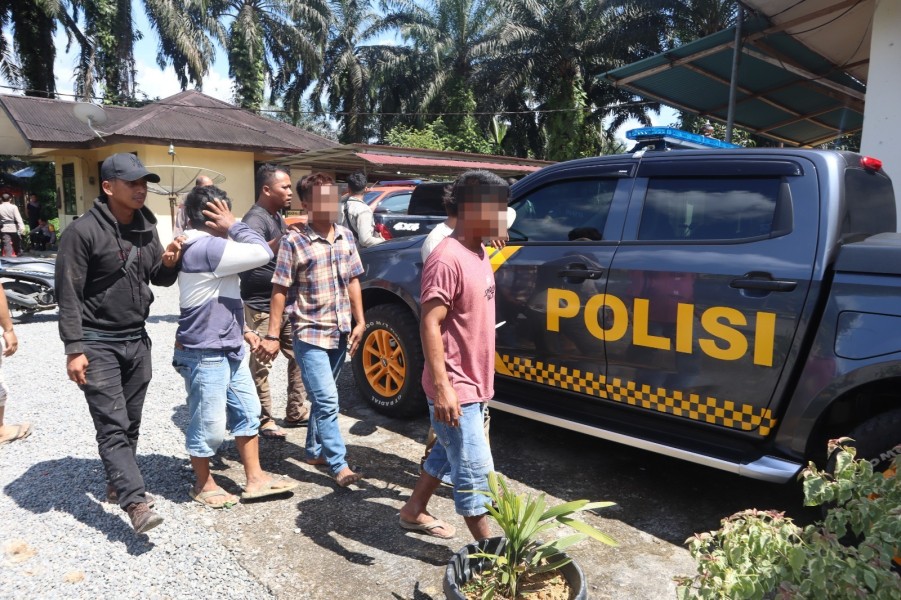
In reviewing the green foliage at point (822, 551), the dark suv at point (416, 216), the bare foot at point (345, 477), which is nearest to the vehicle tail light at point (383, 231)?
the dark suv at point (416, 216)

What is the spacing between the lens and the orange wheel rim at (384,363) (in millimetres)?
4570

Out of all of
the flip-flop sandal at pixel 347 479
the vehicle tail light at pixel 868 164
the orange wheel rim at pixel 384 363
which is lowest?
the flip-flop sandal at pixel 347 479

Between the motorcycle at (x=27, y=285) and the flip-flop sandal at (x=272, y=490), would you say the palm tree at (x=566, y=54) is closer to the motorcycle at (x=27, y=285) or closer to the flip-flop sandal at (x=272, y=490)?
the motorcycle at (x=27, y=285)

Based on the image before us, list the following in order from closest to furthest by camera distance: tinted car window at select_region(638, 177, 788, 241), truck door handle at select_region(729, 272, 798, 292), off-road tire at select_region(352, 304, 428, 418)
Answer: truck door handle at select_region(729, 272, 798, 292) < tinted car window at select_region(638, 177, 788, 241) < off-road tire at select_region(352, 304, 428, 418)

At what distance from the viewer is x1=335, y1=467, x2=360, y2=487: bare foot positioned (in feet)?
11.7

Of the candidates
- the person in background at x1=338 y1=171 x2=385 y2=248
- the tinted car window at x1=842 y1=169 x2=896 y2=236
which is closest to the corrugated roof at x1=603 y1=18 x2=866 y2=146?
the person in background at x1=338 y1=171 x2=385 y2=248

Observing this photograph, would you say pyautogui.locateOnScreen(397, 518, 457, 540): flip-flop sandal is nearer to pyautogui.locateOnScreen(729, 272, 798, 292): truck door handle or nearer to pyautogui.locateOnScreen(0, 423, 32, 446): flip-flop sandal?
pyautogui.locateOnScreen(729, 272, 798, 292): truck door handle

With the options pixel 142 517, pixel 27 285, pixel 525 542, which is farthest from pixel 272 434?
pixel 27 285

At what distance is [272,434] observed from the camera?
Answer: 446cm

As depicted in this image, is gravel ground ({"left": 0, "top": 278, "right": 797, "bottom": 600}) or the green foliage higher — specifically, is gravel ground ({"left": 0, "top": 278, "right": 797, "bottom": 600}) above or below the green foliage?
below

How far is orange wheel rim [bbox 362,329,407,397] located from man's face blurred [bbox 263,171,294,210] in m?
1.15

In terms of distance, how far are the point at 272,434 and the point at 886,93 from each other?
20.8 ft

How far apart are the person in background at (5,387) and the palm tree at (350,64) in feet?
104

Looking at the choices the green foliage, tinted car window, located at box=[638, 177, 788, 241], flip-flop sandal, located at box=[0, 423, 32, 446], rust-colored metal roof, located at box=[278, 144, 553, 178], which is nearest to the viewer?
the green foliage
